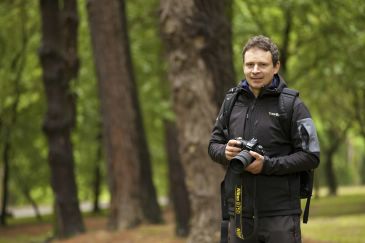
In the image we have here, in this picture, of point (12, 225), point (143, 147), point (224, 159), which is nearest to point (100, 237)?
point (143, 147)

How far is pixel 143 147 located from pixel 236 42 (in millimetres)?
3718

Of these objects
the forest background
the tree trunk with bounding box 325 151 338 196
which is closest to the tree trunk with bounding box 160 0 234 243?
the forest background

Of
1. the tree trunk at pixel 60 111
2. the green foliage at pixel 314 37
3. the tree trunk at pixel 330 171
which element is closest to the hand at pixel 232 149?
the green foliage at pixel 314 37

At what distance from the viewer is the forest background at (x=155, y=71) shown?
51.5 feet

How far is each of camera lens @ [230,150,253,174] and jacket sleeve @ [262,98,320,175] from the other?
157 mm

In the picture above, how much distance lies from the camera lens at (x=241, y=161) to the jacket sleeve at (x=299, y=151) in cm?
16

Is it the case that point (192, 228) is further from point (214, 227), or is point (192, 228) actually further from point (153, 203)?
point (153, 203)

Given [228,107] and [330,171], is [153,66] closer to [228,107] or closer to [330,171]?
[330,171]

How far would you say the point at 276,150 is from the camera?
4883 mm

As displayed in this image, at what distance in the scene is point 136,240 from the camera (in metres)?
13.7

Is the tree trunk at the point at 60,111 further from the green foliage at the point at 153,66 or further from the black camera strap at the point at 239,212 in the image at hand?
the black camera strap at the point at 239,212

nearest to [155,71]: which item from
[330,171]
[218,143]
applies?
[330,171]

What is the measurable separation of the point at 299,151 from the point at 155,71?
19.5m

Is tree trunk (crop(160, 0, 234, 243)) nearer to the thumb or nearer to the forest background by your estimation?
the forest background
